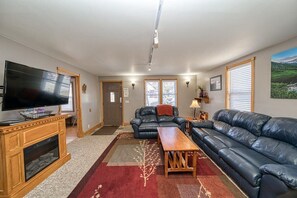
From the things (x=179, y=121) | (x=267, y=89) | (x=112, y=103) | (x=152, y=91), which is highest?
(x=152, y=91)

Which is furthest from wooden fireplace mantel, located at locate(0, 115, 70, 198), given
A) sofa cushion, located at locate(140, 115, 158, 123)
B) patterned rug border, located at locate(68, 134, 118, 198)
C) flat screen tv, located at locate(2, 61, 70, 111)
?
sofa cushion, located at locate(140, 115, 158, 123)

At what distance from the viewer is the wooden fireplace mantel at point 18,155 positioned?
1.84 meters

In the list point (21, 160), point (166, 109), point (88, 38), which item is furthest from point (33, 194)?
point (166, 109)

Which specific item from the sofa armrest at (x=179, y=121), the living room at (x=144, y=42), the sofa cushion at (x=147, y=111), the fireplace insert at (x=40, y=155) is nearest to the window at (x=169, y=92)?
the sofa cushion at (x=147, y=111)

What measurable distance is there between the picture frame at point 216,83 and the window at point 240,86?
1.43 ft

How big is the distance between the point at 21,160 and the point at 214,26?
3399mm

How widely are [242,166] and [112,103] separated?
5681 mm

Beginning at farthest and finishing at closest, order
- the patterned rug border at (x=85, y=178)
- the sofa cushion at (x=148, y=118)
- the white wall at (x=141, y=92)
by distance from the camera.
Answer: the white wall at (x=141, y=92) < the sofa cushion at (x=148, y=118) < the patterned rug border at (x=85, y=178)

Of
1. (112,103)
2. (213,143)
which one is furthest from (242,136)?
(112,103)

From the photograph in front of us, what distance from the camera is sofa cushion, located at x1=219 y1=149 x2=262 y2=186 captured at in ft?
5.78

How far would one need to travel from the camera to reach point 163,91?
6645 mm

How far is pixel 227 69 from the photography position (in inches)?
169

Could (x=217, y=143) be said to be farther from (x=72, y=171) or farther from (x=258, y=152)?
(x=72, y=171)

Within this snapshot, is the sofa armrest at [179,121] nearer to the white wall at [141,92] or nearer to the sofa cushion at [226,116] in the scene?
the sofa cushion at [226,116]
